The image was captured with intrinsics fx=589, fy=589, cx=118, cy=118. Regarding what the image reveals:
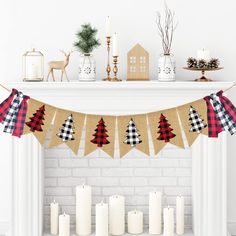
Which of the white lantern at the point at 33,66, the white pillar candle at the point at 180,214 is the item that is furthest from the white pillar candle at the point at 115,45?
the white pillar candle at the point at 180,214

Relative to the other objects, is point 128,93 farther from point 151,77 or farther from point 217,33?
point 217,33

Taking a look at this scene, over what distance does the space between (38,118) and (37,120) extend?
0.01m

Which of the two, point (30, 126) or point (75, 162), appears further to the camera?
point (75, 162)

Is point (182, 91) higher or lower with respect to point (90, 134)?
higher

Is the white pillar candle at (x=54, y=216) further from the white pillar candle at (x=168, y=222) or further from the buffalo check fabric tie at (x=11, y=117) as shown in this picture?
the buffalo check fabric tie at (x=11, y=117)

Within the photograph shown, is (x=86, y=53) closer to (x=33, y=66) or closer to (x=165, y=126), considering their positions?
(x=33, y=66)

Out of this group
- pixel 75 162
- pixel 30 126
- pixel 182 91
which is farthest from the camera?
pixel 75 162

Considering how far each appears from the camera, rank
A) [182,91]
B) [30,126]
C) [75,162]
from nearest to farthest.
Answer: [30,126]
[182,91]
[75,162]

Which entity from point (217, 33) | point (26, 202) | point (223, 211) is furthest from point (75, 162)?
point (217, 33)

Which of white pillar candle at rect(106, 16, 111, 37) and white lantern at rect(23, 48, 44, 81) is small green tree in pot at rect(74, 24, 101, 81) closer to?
white pillar candle at rect(106, 16, 111, 37)

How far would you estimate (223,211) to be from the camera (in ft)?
12.8

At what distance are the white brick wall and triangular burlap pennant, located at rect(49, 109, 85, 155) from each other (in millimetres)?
840

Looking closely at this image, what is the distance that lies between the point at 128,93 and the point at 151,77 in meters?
0.30

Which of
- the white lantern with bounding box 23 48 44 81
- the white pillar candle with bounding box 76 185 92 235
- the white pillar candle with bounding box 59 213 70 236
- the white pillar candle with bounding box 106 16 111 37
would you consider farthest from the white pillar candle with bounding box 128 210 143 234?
the white pillar candle with bounding box 106 16 111 37
